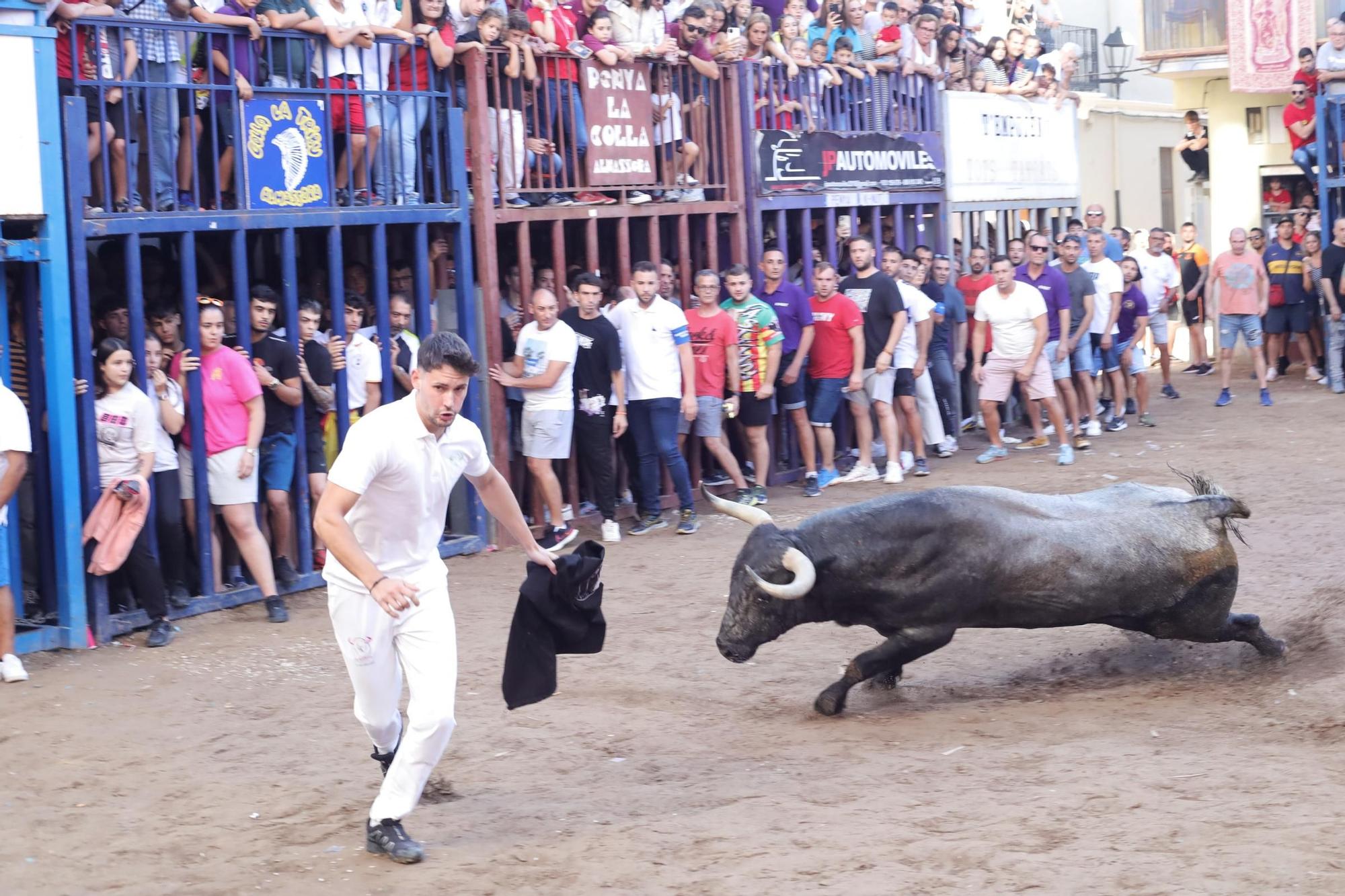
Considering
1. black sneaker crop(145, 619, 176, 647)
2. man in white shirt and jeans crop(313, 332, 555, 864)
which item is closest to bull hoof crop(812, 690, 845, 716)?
man in white shirt and jeans crop(313, 332, 555, 864)

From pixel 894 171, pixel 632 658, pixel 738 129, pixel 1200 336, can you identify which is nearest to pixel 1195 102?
pixel 1200 336

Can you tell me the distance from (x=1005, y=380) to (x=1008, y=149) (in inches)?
162

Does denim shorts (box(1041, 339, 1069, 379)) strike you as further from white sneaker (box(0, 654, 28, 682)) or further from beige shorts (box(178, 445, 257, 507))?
white sneaker (box(0, 654, 28, 682))

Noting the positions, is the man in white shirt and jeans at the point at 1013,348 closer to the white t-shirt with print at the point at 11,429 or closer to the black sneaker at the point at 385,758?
the white t-shirt with print at the point at 11,429

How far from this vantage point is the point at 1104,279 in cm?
1612

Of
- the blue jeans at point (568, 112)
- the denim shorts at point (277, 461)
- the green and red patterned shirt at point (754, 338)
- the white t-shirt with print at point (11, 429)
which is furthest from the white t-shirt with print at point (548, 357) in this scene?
the white t-shirt with print at point (11, 429)

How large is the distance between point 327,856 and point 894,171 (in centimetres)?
1152

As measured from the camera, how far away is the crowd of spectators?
9.48m

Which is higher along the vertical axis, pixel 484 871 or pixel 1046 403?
pixel 1046 403

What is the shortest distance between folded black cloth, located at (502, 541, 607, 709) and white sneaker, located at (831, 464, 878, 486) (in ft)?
26.7

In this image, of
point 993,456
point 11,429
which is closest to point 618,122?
point 993,456

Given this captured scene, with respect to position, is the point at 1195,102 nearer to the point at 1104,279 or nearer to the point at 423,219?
the point at 1104,279

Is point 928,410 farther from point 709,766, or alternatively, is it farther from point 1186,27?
point 1186,27

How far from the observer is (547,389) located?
38.5 ft
